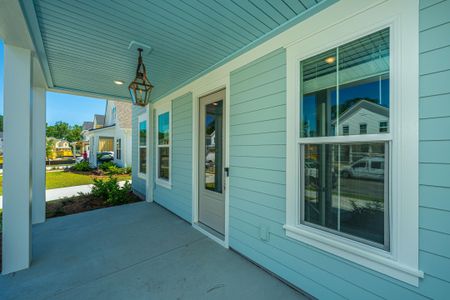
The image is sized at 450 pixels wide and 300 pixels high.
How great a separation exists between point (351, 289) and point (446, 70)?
1.70 m

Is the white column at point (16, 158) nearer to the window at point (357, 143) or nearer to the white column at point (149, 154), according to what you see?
the white column at point (149, 154)

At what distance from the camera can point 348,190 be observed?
163 cm

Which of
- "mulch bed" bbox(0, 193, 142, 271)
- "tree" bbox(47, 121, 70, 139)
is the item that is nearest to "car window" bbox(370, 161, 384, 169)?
"mulch bed" bbox(0, 193, 142, 271)

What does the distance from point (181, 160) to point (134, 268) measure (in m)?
1.98

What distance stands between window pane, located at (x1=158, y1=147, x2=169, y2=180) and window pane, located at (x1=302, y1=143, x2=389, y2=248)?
11.0ft

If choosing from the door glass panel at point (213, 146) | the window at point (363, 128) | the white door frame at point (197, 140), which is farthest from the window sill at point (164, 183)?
the window at point (363, 128)

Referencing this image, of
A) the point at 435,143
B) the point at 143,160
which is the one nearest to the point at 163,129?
the point at 143,160

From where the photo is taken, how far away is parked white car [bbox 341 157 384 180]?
1.44m

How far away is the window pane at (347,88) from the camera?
144 cm

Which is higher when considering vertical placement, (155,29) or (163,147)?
(155,29)

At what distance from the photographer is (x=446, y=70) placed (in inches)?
46.6

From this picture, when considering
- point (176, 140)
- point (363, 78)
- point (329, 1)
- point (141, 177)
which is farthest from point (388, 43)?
point (141, 177)

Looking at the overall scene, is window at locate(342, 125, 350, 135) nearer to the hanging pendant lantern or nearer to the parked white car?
the parked white car

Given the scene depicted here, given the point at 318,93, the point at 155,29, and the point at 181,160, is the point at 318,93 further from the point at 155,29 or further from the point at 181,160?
the point at 181,160
